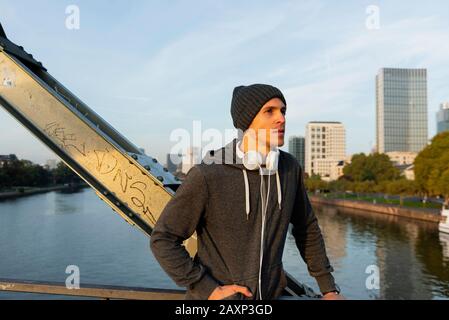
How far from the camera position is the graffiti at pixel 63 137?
7.38ft

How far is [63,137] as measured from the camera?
2268 mm

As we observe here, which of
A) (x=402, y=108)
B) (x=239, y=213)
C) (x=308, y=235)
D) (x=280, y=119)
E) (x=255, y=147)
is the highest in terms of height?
(x=402, y=108)

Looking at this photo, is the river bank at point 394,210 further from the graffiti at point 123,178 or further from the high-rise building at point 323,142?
the high-rise building at point 323,142

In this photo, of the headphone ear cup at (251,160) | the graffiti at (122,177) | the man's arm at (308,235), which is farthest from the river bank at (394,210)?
the headphone ear cup at (251,160)

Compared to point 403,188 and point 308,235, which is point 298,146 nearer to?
point 403,188

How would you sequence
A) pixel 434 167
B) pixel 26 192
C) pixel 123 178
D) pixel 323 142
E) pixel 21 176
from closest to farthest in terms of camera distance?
pixel 123 178 < pixel 434 167 < pixel 21 176 < pixel 26 192 < pixel 323 142

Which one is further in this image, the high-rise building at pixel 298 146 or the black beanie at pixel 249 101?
the high-rise building at pixel 298 146

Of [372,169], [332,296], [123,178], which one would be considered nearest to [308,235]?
[332,296]

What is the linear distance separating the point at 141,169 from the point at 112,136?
1.80 feet

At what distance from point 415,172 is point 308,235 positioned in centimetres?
4516

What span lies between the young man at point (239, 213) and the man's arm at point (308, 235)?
0.33ft

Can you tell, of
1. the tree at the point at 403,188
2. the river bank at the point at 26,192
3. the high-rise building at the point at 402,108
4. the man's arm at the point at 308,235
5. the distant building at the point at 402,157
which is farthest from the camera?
the high-rise building at the point at 402,108
